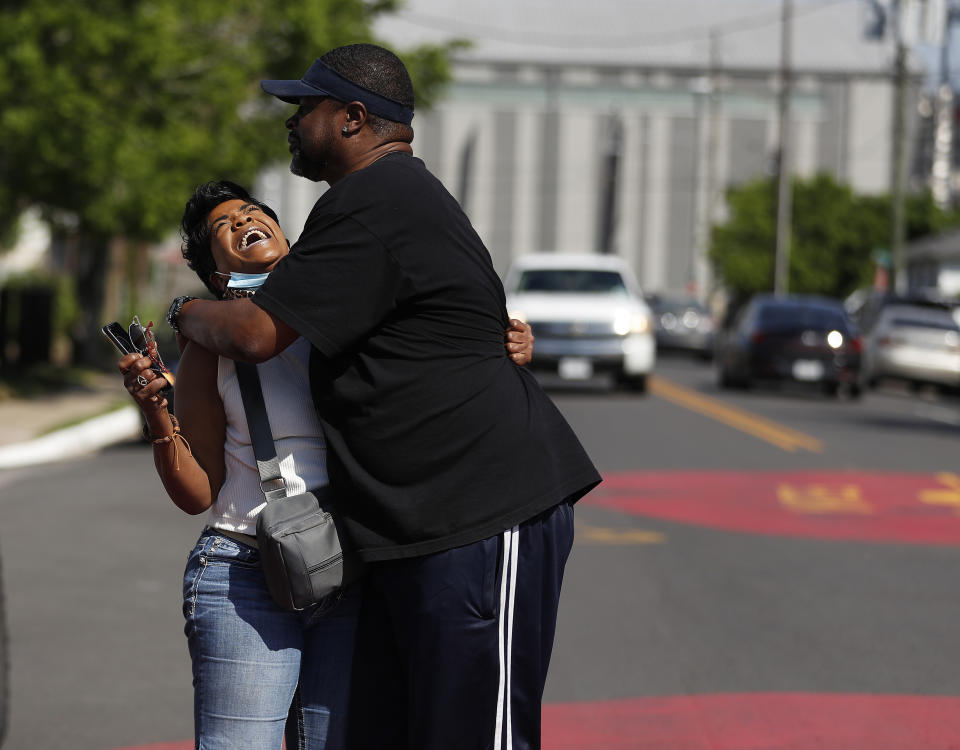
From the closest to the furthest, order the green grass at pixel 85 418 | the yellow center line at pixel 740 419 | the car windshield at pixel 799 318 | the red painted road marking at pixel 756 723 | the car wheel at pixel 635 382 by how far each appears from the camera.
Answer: the red painted road marking at pixel 756 723 < the green grass at pixel 85 418 < the yellow center line at pixel 740 419 < the car wheel at pixel 635 382 < the car windshield at pixel 799 318

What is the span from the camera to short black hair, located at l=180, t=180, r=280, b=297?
3254mm

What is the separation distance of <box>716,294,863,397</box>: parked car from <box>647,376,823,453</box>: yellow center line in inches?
39.7

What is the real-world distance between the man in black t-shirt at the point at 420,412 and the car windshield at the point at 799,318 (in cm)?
2245

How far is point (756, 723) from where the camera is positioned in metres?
5.65

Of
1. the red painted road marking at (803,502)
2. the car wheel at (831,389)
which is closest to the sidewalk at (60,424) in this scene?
the red painted road marking at (803,502)

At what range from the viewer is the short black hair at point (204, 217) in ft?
10.7

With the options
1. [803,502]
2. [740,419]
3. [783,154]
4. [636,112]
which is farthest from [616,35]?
[803,502]

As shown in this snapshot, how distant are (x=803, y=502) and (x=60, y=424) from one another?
8.33m

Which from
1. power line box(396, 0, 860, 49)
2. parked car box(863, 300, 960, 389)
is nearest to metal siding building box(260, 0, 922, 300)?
power line box(396, 0, 860, 49)

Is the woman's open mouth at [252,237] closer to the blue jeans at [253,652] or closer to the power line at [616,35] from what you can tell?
the blue jeans at [253,652]

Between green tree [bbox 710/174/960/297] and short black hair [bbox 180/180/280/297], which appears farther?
green tree [bbox 710/174/960/297]

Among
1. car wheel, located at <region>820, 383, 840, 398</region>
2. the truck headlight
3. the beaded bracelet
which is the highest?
the beaded bracelet

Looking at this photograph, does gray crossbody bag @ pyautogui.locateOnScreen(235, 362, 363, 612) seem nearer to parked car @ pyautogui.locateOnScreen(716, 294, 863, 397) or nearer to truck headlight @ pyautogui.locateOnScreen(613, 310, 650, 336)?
truck headlight @ pyautogui.locateOnScreen(613, 310, 650, 336)

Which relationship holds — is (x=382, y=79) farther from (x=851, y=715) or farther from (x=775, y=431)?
(x=775, y=431)
